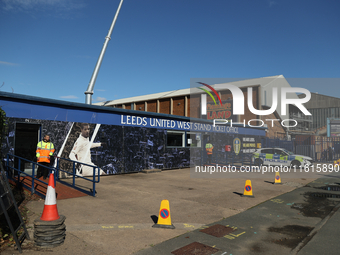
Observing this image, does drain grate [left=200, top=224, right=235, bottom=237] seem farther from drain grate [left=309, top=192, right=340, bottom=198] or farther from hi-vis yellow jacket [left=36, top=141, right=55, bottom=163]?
hi-vis yellow jacket [left=36, top=141, right=55, bottom=163]

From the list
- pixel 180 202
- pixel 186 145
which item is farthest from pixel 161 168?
pixel 180 202

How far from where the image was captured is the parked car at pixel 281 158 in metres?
18.7

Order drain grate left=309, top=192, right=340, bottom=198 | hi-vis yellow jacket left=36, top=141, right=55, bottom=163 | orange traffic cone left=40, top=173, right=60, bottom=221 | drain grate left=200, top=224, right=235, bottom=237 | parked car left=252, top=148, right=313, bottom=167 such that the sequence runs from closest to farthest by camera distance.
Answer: orange traffic cone left=40, top=173, right=60, bottom=221 < drain grate left=200, top=224, right=235, bottom=237 < hi-vis yellow jacket left=36, top=141, right=55, bottom=163 < drain grate left=309, top=192, right=340, bottom=198 < parked car left=252, top=148, right=313, bottom=167

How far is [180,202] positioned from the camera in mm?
8234

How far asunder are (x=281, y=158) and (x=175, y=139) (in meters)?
8.09

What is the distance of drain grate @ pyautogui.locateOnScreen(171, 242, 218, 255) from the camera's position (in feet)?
14.8

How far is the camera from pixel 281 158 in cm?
1941

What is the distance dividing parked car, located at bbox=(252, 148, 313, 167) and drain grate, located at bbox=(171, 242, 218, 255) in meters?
14.6

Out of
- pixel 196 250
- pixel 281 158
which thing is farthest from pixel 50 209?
pixel 281 158

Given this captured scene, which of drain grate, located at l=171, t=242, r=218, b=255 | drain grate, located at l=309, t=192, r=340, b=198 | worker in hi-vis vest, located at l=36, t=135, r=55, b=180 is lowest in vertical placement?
drain grate, located at l=309, t=192, r=340, b=198

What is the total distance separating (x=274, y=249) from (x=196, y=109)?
114 ft

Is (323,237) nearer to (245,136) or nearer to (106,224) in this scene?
(106,224)

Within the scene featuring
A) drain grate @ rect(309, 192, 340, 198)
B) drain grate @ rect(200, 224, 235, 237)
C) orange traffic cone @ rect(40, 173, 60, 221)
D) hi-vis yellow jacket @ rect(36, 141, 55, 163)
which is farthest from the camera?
drain grate @ rect(309, 192, 340, 198)

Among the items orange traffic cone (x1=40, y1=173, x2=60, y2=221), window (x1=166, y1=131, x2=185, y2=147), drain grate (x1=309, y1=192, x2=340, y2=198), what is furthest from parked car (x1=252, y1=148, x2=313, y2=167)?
orange traffic cone (x1=40, y1=173, x2=60, y2=221)
